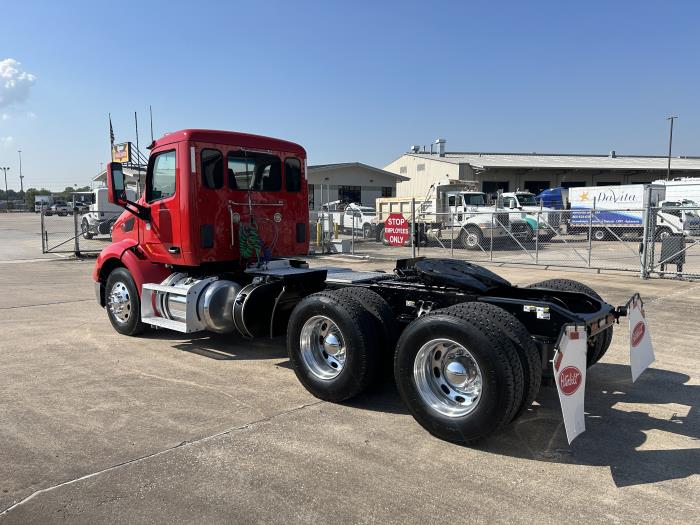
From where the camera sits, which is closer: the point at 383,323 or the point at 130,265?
the point at 383,323

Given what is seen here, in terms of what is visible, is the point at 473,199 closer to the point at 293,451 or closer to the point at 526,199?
the point at 526,199

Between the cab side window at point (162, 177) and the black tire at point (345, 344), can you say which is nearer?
the black tire at point (345, 344)

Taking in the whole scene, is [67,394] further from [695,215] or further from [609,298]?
[695,215]

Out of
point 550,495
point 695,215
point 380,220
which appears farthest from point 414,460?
point 695,215

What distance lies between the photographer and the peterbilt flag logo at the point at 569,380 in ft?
12.0

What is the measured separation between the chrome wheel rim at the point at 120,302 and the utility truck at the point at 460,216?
1328 centimetres

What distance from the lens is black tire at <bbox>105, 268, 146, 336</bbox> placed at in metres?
7.26

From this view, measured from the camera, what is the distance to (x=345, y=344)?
468 centimetres

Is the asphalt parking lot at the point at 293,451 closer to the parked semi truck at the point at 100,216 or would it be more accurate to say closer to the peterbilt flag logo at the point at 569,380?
the peterbilt flag logo at the point at 569,380

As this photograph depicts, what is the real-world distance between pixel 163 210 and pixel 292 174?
1.80m

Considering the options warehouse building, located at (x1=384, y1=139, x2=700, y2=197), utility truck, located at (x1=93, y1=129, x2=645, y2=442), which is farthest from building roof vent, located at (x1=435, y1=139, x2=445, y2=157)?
utility truck, located at (x1=93, y1=129, x2=645, y2=442)

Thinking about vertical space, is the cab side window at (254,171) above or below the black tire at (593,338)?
above

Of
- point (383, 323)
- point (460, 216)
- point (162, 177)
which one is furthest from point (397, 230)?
point (383, 323)

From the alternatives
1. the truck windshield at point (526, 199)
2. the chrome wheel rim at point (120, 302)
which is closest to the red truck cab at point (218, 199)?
the chrome wheel rim at point (120, 302)
